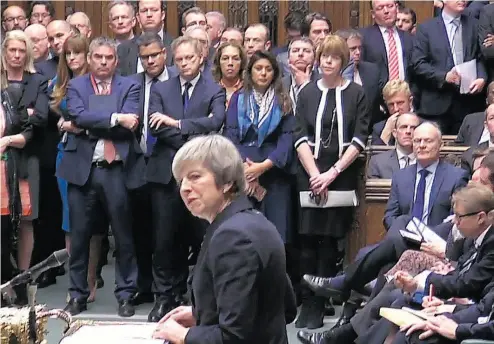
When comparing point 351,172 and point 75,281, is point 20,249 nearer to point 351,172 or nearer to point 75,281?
point 75,281

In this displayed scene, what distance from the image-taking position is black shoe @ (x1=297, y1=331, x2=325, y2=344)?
552 cm

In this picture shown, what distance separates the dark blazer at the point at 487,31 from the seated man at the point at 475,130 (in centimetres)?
67

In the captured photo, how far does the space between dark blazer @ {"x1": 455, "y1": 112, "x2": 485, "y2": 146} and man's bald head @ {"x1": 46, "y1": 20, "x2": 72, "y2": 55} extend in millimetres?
2731

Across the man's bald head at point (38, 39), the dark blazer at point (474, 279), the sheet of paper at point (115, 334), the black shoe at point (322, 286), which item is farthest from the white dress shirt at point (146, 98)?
the sheet of paper at point (115, 334)

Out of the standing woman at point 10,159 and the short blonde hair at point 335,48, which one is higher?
the short blonde hair at point 335,48

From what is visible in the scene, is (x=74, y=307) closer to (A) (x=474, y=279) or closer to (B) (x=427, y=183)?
(B) (x=427, y=183)

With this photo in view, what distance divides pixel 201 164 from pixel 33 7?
5.84 metres

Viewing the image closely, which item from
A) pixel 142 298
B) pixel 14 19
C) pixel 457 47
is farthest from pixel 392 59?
pixel 14 19

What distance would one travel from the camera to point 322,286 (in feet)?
19.0

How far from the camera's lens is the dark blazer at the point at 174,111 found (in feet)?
20.3

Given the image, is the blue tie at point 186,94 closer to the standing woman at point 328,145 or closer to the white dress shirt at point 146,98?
the white dress shirt at point 146,98

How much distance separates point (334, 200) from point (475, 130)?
1019mm

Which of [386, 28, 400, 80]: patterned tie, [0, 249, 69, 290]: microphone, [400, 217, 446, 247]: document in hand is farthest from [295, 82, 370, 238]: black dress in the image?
[0, 249, 69, 290]: microphone

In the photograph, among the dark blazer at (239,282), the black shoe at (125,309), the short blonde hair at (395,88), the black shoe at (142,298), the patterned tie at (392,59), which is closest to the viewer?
the dark blazer at (239,282)
